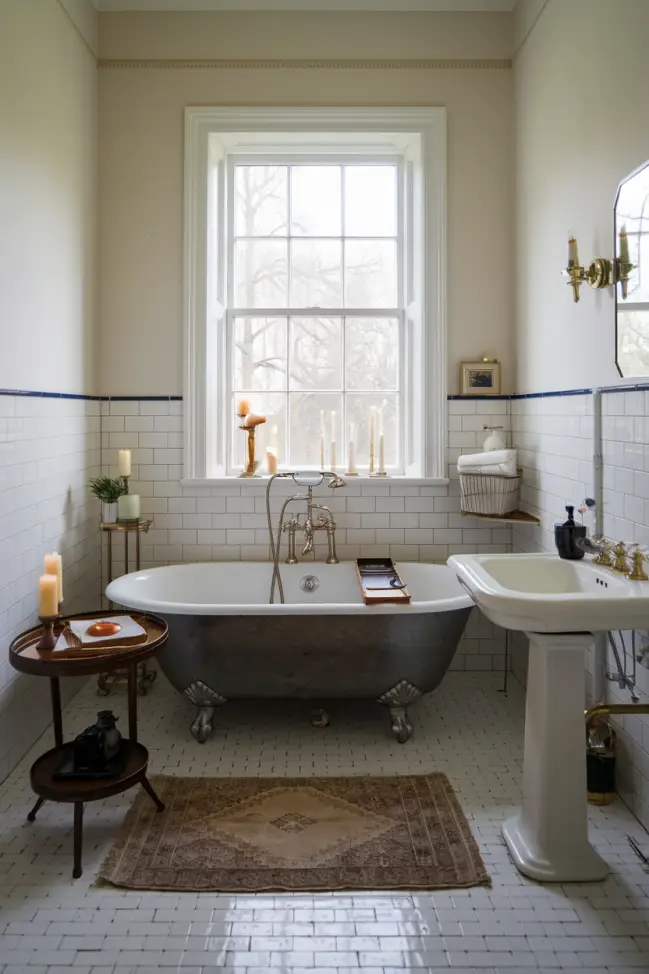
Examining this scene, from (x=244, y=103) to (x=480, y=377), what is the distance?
75.8 inches

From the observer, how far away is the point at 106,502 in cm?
363

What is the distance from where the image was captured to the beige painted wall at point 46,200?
280 centimetres

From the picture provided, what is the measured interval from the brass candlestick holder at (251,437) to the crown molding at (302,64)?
6.07 ft

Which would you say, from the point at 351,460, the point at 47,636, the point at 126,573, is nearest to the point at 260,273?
the point at 351,460

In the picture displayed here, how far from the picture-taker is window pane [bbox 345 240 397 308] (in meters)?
4.11

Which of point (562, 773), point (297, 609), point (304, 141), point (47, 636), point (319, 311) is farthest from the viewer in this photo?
point (319, 311)

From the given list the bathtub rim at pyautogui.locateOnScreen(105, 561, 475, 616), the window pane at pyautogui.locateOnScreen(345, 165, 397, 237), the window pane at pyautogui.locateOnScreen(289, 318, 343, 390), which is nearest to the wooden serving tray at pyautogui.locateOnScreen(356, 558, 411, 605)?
the bathtub rim at pyautogui.locateOnScreen(105, 561, 475, 616)

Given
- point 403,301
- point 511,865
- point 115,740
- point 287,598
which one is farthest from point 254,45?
point 511,865

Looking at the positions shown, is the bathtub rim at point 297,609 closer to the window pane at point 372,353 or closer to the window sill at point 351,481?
the window sill at point 351,481

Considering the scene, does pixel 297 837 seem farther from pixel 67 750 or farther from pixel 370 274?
pixel 370 274

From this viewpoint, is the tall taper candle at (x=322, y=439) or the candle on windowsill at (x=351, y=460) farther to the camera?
the tall taper candle at (x=322, y=439)

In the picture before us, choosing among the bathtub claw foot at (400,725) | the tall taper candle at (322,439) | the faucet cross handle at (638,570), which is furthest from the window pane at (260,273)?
the faucet cross handle at (638,570)

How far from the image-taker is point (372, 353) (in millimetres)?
4121

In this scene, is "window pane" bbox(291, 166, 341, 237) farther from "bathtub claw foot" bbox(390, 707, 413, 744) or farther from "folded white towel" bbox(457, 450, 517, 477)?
"bathtub claw foot" bbox(390, 707, 413, 744)
